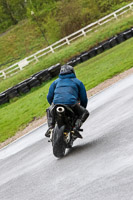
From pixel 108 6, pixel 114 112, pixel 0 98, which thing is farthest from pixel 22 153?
pixel 108 6

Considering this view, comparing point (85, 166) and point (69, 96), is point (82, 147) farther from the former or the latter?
point (85, 166)

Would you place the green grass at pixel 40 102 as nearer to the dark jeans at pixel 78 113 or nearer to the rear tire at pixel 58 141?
the dark jeans at pixel 78 113

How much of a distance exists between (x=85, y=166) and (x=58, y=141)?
4.95 ft

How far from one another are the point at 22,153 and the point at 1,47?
70.5m

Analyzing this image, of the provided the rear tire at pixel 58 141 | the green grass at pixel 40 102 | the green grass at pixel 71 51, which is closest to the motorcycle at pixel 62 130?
the rear tire at pixel 58 141

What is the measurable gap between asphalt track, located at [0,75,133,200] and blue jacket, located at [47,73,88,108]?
942 mm

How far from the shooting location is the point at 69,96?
8750mm

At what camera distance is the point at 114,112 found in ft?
36.3

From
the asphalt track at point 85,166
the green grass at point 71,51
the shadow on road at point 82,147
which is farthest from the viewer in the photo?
the green grass at point 71,51

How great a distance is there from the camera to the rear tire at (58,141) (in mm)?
8531

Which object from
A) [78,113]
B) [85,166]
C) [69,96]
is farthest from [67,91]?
[85,166]

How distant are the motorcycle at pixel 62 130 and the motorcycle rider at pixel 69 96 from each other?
0.11m

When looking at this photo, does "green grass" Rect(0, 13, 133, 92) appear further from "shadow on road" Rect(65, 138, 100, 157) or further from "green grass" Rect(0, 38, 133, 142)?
"shadow on road" Rect(65, 138, 100, 157)

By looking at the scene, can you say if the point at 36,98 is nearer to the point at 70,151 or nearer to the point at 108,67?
the point at 108,67
